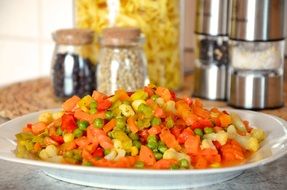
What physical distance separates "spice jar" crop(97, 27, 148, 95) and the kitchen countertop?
1.27 feet

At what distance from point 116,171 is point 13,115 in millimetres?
534

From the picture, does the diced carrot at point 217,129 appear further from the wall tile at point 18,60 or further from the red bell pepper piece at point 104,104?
the wall tile at point 18,60

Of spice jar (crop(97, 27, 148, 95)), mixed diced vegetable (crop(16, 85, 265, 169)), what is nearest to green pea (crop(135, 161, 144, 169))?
mixed diced vegetable (crop(16, 85, 265, 169))

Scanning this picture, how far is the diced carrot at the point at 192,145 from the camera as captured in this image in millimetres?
1014

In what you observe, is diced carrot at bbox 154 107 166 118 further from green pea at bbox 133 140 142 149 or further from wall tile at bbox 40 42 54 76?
wall tile at bbox 40 42 54 76

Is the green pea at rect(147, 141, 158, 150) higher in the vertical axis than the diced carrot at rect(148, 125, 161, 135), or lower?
lower

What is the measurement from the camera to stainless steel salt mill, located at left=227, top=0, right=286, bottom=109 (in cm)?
139

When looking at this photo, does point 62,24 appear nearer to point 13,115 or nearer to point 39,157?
point 13,115

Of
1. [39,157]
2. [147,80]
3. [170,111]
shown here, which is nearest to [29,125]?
[39,157]

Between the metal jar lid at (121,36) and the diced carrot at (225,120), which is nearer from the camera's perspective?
the diced carrot at (225,120)

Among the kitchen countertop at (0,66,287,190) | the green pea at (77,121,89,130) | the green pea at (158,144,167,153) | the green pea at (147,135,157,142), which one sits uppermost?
the green pea at (77,121,89,130)

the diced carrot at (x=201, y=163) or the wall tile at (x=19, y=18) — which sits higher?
the wall tile at (x=19, y=18)

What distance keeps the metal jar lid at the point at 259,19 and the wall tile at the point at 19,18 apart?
0.63 meters

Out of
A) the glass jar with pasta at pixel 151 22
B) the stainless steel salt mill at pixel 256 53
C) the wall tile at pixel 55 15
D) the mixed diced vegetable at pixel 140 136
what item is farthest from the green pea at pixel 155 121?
the wall tile at pixel 55 15
